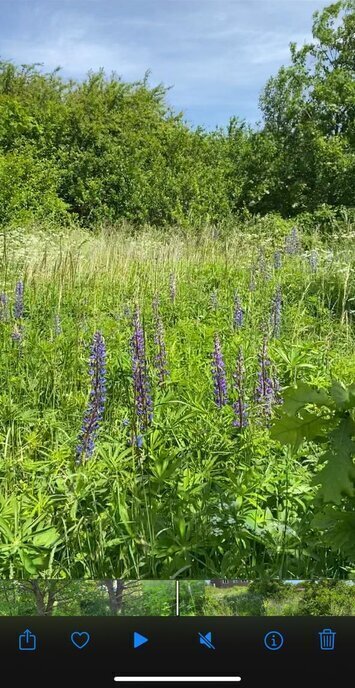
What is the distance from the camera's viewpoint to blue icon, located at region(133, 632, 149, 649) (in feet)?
2.52

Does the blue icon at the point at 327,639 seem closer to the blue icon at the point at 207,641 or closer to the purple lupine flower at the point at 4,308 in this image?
the blue icon at the point at 207,641

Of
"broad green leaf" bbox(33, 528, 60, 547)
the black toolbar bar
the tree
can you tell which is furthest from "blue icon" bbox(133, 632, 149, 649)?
the tree

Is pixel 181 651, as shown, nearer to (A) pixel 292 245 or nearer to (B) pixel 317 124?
(A) pixel 292 245

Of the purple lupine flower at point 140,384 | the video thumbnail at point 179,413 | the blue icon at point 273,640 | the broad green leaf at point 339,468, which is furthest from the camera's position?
the purple lupine flower at point 140,384

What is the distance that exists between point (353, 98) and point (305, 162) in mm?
2466

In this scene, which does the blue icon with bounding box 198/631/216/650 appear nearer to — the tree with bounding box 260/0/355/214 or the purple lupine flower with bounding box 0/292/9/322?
the purple lupine flower with bounding box 0/292/9/322

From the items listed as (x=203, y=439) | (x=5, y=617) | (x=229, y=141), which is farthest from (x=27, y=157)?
(x=5, y=617)

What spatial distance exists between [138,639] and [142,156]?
12054 millimetres

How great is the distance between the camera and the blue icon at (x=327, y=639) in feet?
2.51

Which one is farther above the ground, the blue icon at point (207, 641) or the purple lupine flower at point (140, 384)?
the purple lupine flower at point (140, 384)

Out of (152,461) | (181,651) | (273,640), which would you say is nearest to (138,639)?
(181,651)

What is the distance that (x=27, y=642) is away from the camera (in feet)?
2.54

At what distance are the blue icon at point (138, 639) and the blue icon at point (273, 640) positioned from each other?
145 millimetres

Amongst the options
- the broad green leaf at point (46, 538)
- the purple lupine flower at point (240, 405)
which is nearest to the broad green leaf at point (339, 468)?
the broad green leaf at point (46, 538)
